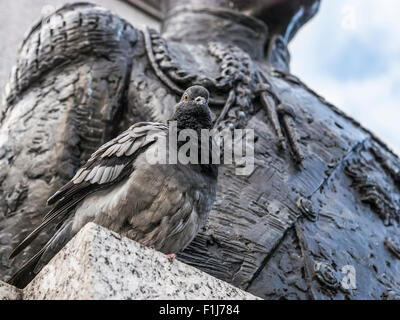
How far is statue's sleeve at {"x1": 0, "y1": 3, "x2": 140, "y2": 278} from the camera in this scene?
3.02 meters

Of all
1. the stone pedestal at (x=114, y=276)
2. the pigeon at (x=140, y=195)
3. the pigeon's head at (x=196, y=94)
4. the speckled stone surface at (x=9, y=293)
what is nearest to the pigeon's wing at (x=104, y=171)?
the pigeon at (x=140, y=195)

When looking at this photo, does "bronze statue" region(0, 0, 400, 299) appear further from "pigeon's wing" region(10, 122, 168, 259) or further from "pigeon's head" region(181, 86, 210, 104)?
"pigeon's head" region(181, 86, 210, 104)

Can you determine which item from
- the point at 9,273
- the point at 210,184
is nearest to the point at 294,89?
the point at 210,184

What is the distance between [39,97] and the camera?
11.2 ft

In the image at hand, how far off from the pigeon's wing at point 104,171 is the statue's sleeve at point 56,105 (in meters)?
0.42

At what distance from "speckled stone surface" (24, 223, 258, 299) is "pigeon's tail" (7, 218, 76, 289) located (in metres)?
0.47

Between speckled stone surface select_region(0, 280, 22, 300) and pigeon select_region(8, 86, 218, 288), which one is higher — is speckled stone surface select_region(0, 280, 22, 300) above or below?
below

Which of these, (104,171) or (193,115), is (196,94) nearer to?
(193,115)

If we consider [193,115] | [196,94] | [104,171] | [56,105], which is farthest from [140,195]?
[56,105]

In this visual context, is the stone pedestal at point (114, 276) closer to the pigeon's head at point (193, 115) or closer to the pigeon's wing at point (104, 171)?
the pigeon's wing at point (104, 171)

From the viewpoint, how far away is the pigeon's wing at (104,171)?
2.42 meters

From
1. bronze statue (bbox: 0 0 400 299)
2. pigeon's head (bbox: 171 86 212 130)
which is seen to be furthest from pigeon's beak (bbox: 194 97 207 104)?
bronze statue (bbox: 0 0 400 299)

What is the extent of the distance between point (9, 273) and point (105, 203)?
746 millimetres

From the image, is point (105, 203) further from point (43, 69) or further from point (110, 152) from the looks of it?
point (43, 69)
